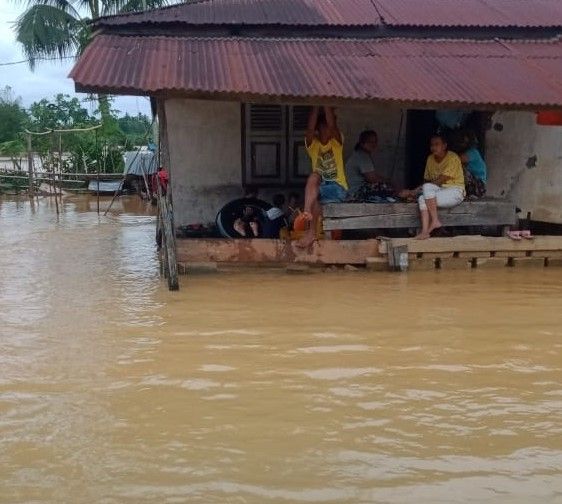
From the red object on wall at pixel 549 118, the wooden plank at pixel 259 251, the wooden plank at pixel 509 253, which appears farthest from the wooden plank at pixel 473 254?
the red object on wall at pixel 549 118

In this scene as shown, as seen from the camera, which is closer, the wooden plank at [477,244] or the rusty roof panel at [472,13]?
the wooden plank at [477,244]

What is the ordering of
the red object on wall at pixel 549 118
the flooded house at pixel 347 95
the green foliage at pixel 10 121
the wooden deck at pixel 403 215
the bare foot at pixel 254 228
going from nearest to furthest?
the flooded house at pixel 347 95, the wooden deck at pixel 403 215, the red object on wall at pixel 549 118, the bare foot at pixel 254 228, the green foliage at pixel 10 121

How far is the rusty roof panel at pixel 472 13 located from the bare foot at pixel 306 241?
313 cm

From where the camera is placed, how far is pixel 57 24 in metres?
23.7

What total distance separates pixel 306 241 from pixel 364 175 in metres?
1.40

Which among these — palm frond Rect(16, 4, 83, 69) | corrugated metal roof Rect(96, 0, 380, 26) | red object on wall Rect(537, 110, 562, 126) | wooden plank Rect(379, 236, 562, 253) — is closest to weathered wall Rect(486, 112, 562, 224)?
red object on wall Rect(537, 110, 562, 126)

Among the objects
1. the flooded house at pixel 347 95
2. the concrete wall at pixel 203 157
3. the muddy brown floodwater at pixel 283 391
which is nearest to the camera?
the muddy brown floodwater at pixel 283 391

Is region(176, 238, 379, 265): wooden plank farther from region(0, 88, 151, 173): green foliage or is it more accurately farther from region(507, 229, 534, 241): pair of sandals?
region(0, 88, 151, 173): green foliage

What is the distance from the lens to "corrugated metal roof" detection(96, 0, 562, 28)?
28.9 feet

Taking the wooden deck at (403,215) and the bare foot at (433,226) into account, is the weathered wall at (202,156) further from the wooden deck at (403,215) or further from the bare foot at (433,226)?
the bare foot at (433,226)

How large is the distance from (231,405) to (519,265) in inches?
208

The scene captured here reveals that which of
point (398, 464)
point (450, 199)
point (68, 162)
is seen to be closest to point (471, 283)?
point (450, 199)

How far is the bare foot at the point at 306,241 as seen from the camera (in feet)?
25.7

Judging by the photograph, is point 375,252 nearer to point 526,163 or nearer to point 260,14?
point 526,163
